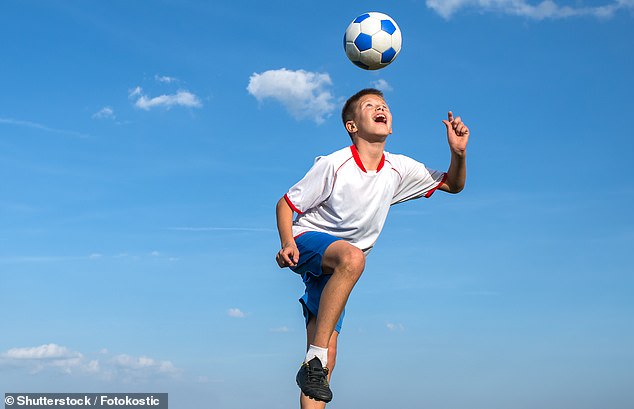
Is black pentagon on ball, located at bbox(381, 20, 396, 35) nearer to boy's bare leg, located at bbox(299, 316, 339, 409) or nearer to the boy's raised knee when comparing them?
the boy's raised knee

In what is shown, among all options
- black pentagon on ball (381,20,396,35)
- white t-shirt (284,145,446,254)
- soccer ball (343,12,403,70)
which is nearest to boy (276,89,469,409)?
white t-shirt (284,145,446,254)

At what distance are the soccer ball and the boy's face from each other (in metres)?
0.79

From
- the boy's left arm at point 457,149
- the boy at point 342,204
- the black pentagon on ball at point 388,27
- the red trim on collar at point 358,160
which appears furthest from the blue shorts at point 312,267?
the black pentagon on ball at point 388,27

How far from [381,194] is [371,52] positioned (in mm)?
1764

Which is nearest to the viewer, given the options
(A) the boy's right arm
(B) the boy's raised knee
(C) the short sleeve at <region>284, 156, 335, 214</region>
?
(B) the boy's raised knee

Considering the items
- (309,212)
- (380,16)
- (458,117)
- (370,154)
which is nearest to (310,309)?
(309,212)

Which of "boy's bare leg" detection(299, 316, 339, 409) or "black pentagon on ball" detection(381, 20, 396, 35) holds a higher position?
"black pentagon on ball" detection(381, 20, 396, 35)

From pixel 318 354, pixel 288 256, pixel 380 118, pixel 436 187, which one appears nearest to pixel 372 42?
pixel 380 118

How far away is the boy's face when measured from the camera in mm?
7996

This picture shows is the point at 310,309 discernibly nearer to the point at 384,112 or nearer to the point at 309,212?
the point at 309,212

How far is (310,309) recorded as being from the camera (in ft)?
26.5

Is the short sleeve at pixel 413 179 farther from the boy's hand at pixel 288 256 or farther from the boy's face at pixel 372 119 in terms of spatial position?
the boy's hand at pixel 288 256

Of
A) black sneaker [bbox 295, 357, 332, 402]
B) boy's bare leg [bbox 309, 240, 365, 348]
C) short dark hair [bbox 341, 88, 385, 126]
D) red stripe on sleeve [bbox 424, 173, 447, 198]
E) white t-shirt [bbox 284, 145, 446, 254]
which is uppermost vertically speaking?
short dark hair [bbox 341, 88, 385, 126]

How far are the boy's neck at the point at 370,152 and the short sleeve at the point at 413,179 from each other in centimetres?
33
